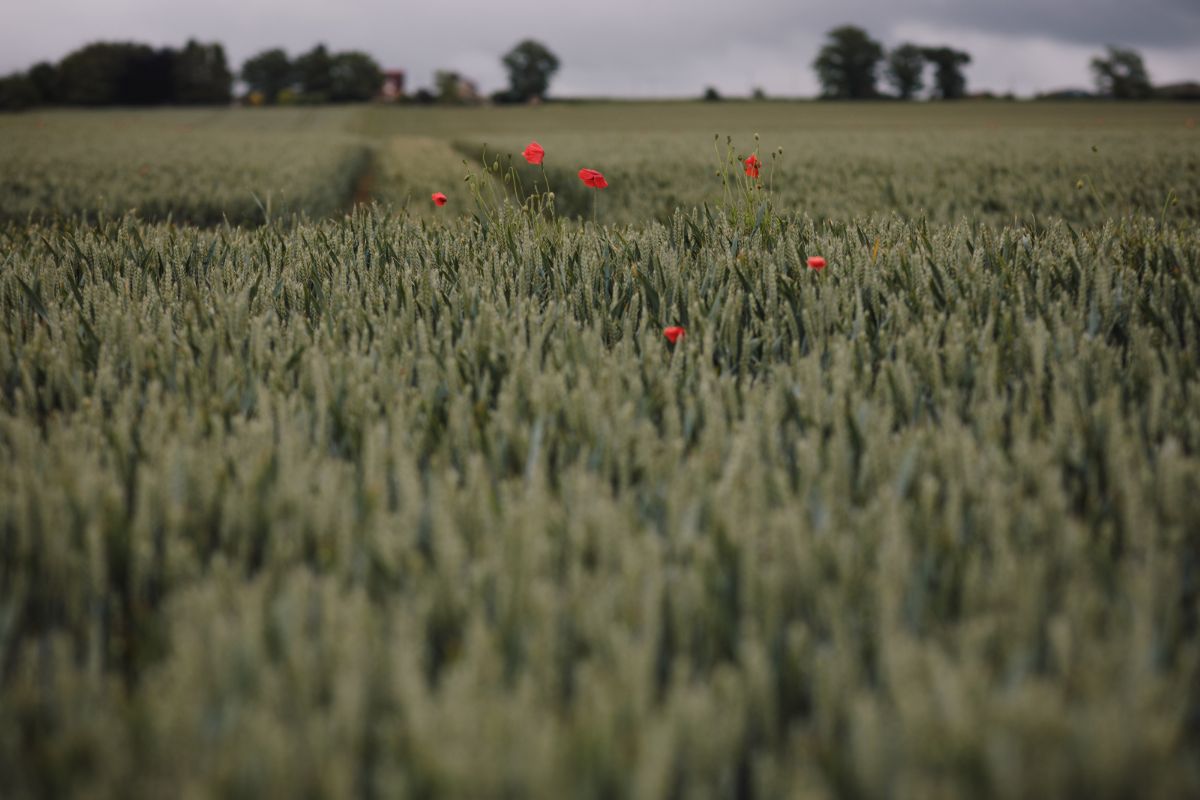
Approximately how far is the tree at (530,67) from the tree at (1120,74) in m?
62.5

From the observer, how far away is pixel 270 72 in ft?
356

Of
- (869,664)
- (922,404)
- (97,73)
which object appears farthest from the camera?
(97,73)

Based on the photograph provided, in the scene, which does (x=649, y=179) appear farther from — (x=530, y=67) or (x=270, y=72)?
(x=270, y=72)

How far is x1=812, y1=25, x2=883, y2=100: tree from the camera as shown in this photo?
93938 millimetres

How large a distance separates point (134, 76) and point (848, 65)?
79.6m

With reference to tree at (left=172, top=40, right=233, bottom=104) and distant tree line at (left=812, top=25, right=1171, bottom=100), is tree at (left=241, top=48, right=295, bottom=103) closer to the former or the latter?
tree at (left=172, top=40, right=233, bottom=104)

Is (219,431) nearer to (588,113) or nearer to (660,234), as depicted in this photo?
(660,234)

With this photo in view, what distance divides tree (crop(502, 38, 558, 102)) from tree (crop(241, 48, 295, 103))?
94.8 ft

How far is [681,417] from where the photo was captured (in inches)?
72.4

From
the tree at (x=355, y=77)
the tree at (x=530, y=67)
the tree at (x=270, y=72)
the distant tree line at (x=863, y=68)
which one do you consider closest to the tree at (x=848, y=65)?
the distant tree line at (x=863, y=68)

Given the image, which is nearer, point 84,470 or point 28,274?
point 84,470

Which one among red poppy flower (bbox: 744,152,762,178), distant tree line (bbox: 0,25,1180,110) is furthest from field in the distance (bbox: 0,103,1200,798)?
distant tree line (bbox: 0,25,1180,110)

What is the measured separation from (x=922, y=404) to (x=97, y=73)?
337ft

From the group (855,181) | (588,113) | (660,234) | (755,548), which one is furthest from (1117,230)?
(588,113)
